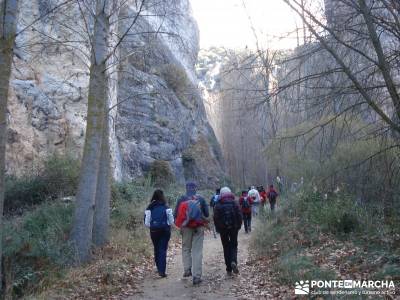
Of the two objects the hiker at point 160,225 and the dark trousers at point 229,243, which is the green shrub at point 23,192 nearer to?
the hiker at point 160,225

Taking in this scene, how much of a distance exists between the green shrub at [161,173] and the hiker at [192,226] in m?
15.5

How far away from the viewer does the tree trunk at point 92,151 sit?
29.7 ft

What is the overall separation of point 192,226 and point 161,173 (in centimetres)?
1674

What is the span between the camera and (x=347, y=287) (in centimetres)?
625

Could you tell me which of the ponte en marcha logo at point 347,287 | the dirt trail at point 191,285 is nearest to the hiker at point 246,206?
the dirt trail at point 191,285

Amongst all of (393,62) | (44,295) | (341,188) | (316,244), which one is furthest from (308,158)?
(44,295)

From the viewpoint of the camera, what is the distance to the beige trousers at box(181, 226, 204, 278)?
26.0 ft

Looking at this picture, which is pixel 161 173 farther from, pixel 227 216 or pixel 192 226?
pixel 192 226

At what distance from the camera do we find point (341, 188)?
12375mm

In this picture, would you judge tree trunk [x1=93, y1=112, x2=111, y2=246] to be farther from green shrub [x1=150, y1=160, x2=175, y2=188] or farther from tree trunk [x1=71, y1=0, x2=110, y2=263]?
green shrub [x1=150, y1=160, x2=175, y2=188]

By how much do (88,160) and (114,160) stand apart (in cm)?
954

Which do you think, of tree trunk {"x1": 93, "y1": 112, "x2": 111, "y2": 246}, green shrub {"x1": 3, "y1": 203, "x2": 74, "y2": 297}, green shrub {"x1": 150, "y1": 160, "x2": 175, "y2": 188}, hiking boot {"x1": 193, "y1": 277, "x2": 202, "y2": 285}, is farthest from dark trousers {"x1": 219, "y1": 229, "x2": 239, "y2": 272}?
green shrub {"x1": 150, "y1": 160, "x2": 175, "y2": 188}

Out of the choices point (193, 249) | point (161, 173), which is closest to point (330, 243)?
point (193, 249)

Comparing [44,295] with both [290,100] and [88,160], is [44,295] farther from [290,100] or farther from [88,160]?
[290,100]
